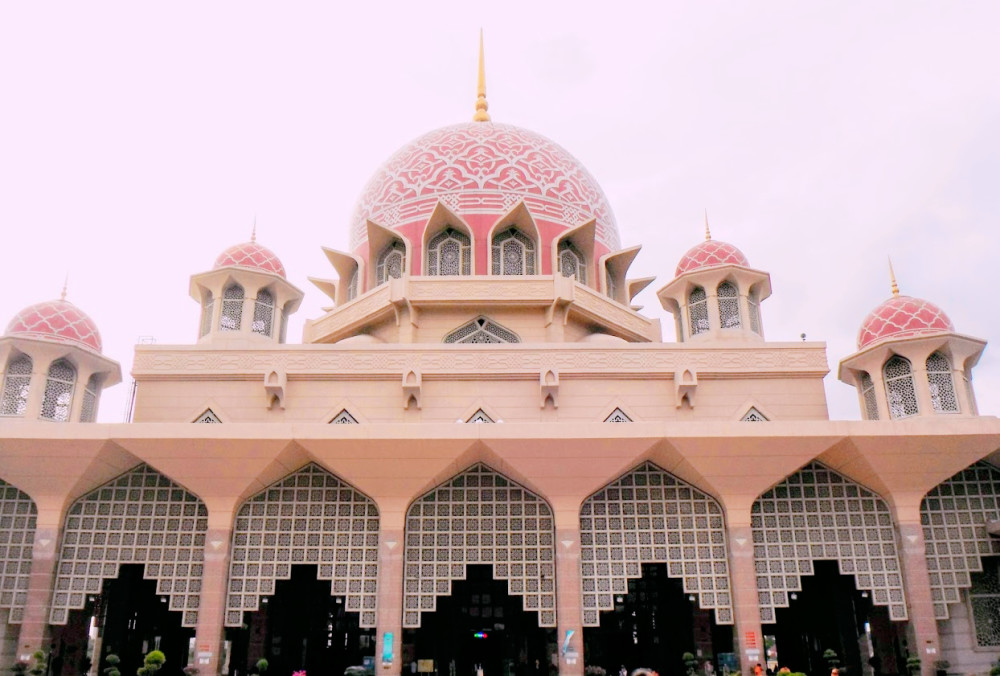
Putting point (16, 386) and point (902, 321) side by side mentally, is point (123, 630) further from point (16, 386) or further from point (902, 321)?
point (902, 321)

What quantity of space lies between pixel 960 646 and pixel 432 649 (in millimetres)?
10647

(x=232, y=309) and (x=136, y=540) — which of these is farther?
(x=232, y=309)

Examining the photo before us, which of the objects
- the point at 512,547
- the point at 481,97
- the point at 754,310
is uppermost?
the point at 481,97

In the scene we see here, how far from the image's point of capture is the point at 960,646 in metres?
15.0

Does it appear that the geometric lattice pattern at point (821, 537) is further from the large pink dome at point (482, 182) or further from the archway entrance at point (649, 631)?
the large pink dome at point (482, 182)

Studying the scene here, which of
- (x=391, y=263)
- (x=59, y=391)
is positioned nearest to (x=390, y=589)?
(x=59, y=391)

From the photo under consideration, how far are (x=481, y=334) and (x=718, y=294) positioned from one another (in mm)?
5921

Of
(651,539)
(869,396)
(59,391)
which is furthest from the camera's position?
(869,396)

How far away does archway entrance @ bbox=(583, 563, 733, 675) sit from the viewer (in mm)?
18453

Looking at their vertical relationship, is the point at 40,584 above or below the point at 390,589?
above

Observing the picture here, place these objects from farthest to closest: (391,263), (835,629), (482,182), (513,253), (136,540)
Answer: (482,182) → (391,263) → (513,253) → (835,629) → (136,540)

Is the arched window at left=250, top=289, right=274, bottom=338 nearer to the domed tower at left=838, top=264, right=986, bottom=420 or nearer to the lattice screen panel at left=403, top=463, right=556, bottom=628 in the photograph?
the lattice screen panel at left=403, top=463, right=556, bottom=628

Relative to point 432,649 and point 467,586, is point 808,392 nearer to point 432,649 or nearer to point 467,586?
point 467,586

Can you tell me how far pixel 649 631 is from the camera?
1898 cm
